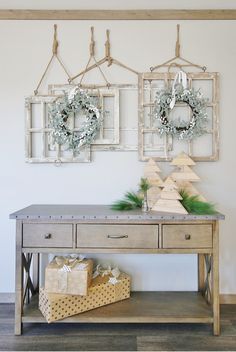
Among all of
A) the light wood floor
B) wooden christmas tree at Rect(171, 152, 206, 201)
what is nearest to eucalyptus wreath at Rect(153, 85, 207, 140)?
wooden christmas tree at Rect(171, 152, 206, 201)

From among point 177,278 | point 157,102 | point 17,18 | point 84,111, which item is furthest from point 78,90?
point 177,278

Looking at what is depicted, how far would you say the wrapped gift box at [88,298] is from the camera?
201 centimetres

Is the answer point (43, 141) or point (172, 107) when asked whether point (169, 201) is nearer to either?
point (172, 107)

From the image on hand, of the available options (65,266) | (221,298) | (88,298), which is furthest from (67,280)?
(221,298)

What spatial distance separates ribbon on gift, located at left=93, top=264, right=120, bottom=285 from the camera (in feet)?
7.48

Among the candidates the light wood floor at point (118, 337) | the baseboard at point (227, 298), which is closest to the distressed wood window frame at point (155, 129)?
the baseboard at point (227, 298)

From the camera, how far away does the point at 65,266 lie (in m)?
2.10

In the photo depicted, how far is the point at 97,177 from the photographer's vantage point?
255 cm

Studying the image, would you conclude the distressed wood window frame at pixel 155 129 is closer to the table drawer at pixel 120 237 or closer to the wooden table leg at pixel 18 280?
the table drawer at pixel 120 237

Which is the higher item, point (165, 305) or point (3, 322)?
point (165, 305)

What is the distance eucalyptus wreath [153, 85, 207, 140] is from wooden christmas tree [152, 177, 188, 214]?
49cm

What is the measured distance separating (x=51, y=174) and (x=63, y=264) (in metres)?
0.80

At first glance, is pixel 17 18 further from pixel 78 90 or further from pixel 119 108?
pixel 119 108

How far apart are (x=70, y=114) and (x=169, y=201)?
43.2 inches
